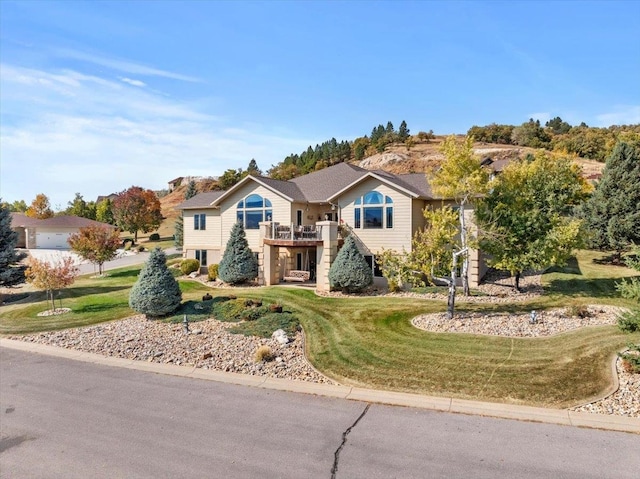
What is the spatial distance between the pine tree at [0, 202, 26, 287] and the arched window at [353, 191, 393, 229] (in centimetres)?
2474

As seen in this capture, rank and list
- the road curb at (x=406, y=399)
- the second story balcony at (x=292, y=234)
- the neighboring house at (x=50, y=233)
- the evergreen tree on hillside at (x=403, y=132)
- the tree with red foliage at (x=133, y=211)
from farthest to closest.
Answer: the evergreen tree on hillside at (x=403, y=132), the neighboring house at (x=50, y=233), the tree with red foliage at (x=133, y=211), the second story balcony at (x=292, y=234), the road curb at (x=406, y=399)

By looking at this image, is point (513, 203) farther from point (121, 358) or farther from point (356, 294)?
point (121, 358)

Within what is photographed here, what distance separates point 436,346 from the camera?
14.6 metres

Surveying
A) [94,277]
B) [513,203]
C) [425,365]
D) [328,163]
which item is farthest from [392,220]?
[328,163]

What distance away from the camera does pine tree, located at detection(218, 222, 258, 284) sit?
1046 inches

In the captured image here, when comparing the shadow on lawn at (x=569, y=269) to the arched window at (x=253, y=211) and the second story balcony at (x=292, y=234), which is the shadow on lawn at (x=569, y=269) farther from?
the arched window at (x=253, y=211)

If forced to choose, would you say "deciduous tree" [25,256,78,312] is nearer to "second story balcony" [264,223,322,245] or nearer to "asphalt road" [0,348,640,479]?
"asphalt road" [0,348,640,479]

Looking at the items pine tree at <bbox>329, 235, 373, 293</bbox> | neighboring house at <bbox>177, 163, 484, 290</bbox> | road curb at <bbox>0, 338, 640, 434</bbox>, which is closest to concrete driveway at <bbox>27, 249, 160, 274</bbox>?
neighboring house at <bbox>177, 163, 484, 290</bbox>

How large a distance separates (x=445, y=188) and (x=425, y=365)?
30.3 ft

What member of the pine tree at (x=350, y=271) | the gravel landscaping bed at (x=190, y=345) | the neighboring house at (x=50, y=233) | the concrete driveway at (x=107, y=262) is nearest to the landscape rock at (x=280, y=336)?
the gravel landscaping bed at (x=190, y=345)

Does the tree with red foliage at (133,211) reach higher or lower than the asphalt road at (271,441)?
higher

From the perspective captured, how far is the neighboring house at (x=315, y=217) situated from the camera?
24812 mm

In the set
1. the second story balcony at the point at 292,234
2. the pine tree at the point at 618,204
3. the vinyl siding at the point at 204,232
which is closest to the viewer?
the second story balcony at the point at 292,234

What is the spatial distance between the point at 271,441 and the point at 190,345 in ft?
27.3
